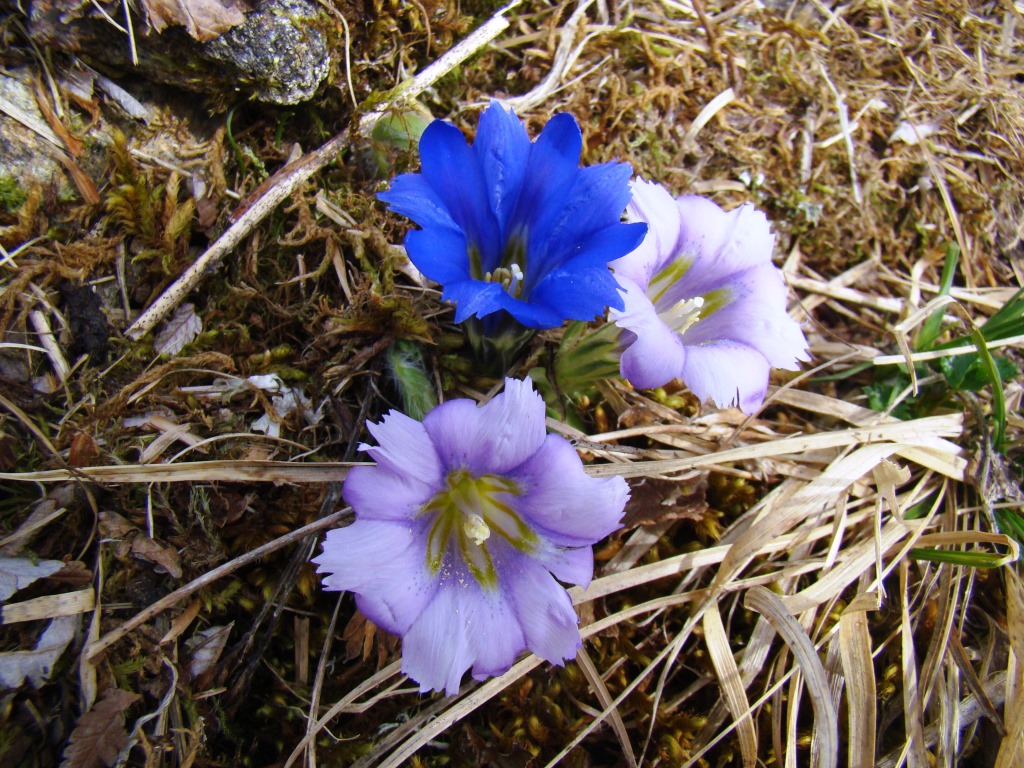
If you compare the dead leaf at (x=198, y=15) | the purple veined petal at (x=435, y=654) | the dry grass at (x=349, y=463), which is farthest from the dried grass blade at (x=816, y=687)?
the dead leaf at (x=198, y=15)

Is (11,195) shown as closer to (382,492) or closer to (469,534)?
(382,492)

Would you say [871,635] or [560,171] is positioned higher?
[560,171]

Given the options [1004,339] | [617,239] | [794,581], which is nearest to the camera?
[617,239]

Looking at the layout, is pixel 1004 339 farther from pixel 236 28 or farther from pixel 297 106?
pixel 236 28

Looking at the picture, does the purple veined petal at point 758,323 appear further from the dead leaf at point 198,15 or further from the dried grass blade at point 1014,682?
the dead leaf at point 198,15

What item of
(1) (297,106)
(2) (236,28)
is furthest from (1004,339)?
(2) (236,28)

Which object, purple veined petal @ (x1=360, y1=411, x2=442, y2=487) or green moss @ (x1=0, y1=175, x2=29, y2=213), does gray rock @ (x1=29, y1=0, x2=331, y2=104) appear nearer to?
green moss @ (x1=0, y1=175, x2=29, y2=213)
